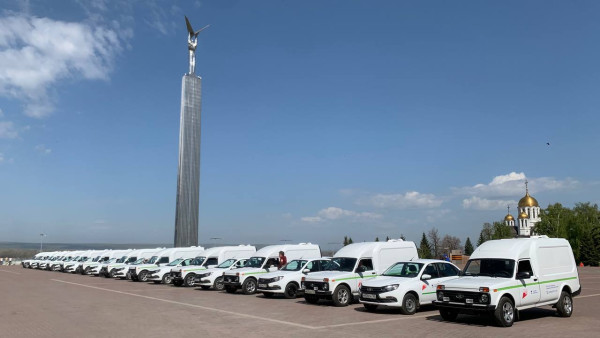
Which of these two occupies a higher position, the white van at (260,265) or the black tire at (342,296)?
the white van at (260,265)

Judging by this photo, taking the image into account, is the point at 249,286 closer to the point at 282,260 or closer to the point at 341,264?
the point at 282,260

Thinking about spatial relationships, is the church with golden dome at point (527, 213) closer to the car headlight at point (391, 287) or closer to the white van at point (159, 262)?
the white van at point (159, 262)

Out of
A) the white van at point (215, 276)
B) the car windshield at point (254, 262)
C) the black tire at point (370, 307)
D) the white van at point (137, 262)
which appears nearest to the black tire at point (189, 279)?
the white van at point (215, 276)

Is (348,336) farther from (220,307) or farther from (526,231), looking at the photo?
(526,231)

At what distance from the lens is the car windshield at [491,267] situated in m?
12.4

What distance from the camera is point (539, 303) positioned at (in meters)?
12.5

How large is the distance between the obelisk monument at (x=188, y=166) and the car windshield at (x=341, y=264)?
137 ft

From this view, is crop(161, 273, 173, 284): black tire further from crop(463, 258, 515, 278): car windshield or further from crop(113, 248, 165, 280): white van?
crop(463, 258, 515, 278): car windshield

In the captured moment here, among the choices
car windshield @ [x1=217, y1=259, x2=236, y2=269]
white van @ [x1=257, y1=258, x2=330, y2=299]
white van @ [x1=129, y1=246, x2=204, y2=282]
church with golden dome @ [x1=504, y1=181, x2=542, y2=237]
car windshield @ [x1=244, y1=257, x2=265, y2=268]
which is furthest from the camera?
church with golden dome @ [x1=504, y1=181, x2=542, y2=237]

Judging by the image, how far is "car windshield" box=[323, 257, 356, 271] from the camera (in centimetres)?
1719

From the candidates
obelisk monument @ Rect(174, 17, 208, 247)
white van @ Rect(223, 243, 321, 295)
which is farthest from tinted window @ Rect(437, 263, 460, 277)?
obelisk monument @ Rect(174, 17, 208, 247)

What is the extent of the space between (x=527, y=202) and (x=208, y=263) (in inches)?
4236

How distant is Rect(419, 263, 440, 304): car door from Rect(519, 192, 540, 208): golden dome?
367 feet

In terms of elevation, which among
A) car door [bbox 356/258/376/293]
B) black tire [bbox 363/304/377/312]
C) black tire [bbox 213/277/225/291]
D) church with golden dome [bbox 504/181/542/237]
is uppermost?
church with golden dome [bbox 504/181/542/237]
